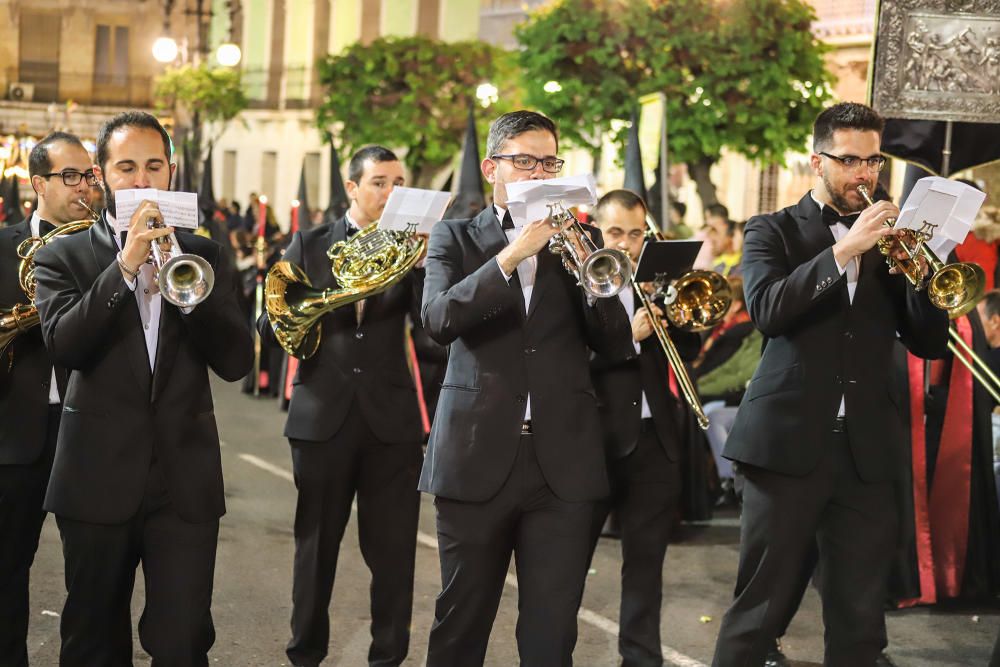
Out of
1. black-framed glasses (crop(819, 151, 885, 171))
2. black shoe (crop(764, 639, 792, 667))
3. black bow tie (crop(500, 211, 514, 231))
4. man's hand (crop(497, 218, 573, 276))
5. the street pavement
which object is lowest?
the street pavement

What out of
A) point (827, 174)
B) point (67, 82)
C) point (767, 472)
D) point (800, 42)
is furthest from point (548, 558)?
point (67, 82)

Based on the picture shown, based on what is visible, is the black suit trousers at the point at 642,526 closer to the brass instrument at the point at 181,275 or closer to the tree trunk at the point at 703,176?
the brass instrument at the point at 181,275

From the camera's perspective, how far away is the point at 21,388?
580 centimetres

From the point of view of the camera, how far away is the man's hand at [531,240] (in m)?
4.64

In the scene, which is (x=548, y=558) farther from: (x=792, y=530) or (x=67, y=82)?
(x=67, y=82)

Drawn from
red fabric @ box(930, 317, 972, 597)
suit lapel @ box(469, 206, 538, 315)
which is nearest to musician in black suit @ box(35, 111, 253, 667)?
suit lapel @ box(469, 206, 538, 315)

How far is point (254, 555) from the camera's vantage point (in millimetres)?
9039

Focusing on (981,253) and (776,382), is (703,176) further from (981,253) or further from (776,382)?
(776,382)

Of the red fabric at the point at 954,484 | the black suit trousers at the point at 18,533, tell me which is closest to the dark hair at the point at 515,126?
the black suit trousers at the point at 18,533

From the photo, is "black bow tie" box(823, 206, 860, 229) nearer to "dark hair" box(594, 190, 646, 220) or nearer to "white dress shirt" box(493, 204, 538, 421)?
"white dress shirt" box(493, 204, 538, 421)

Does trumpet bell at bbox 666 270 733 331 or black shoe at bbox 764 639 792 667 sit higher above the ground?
trumpet bell at bbox 666 270 733 331

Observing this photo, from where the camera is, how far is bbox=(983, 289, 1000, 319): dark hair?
873 centimetres

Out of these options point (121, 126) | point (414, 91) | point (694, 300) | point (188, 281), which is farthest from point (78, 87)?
point (188, 281)

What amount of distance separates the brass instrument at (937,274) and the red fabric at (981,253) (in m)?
6.07
